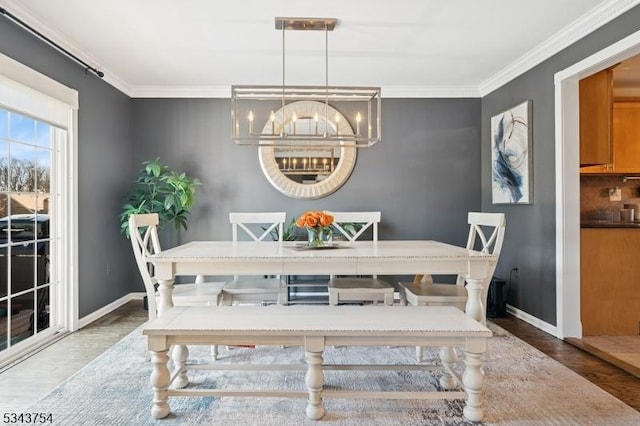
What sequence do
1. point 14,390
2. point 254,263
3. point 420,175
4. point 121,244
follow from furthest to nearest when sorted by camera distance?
1. point 420,175
2. point 121,244
3. point 254,263
4. point 14,390

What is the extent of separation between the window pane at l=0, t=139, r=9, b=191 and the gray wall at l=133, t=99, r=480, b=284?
1797mm

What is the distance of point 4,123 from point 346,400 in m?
2.88

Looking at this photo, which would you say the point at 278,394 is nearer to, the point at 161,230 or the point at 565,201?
the point at 565,201

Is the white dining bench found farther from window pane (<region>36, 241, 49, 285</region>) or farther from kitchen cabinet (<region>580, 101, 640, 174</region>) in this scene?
kitchen cabinet (<region>580, 101, 640, 174</region>)

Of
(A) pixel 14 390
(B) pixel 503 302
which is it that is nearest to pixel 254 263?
(A) pixel 14 390

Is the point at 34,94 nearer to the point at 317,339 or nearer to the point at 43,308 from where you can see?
the point at 43,308

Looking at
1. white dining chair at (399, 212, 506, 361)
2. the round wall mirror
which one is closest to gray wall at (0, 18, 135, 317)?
the round wall mirror

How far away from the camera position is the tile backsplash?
13.6ft

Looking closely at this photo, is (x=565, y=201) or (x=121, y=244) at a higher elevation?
(x=565, y=201)

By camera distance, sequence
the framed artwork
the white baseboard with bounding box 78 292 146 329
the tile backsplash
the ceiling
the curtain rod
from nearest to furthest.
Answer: the curtain rod
the ceiling
the white baseboard with bounding box 78 292 146 329
the framed artwork
the tile backsplash

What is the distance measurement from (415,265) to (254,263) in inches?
38.0

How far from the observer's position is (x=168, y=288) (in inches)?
95.1

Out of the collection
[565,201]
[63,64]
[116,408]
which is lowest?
[116,408]

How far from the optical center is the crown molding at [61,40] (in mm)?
2617
